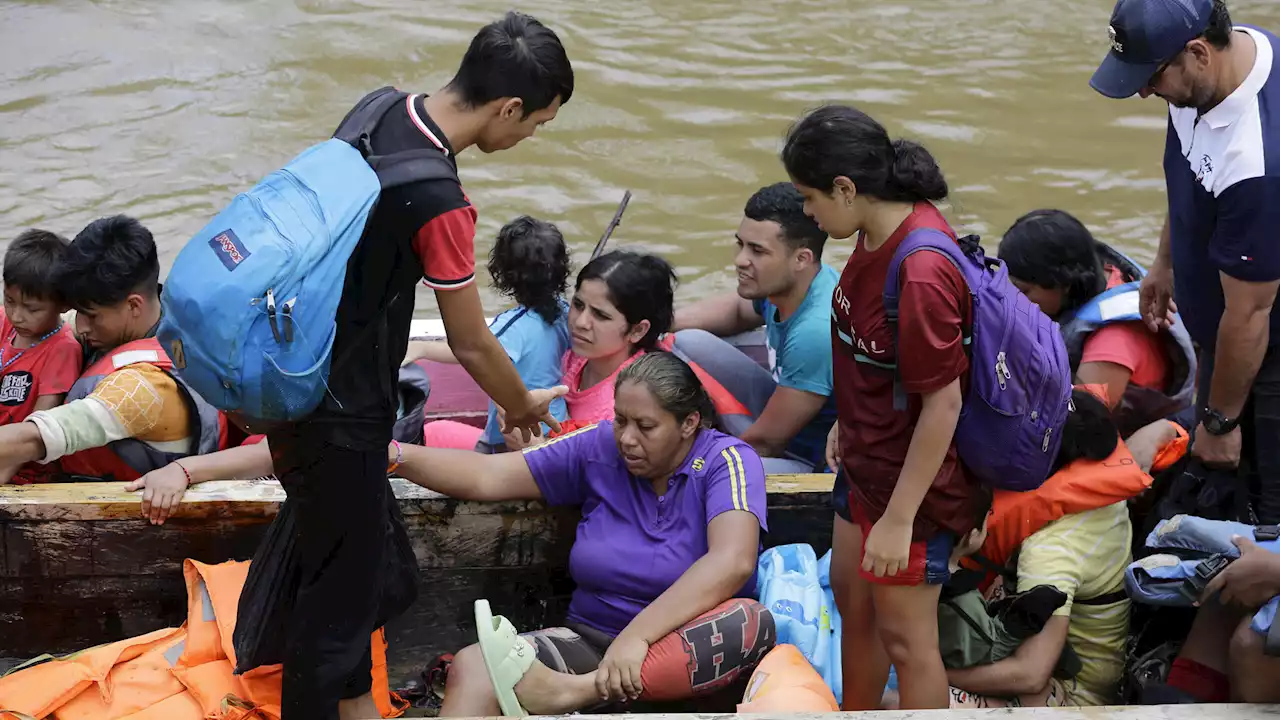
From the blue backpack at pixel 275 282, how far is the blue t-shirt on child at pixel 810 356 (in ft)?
5.63

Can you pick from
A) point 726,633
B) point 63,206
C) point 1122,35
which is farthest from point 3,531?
point 63,206

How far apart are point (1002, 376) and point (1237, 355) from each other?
33.6 inches

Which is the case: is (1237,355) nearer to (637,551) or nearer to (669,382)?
(669,382)

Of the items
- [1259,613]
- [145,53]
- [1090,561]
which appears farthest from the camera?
[145,53]

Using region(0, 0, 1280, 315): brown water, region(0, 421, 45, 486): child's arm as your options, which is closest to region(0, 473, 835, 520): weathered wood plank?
region(0, 421, 45, 486): child's arm

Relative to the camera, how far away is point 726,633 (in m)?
3.05

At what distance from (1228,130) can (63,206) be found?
6591 millimetres

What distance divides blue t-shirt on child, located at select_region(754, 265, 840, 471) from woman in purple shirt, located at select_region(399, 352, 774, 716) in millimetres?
567

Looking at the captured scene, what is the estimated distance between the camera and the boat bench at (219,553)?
3324 millimetres

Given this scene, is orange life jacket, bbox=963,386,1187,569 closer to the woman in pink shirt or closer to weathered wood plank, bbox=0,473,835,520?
the woman in pink shirt

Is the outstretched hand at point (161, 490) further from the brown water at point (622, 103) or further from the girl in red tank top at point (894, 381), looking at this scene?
the brown water at point (622, 103)

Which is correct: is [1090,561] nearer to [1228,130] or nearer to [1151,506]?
[1151,506]

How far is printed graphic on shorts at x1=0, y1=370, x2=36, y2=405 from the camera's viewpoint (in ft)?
11.9

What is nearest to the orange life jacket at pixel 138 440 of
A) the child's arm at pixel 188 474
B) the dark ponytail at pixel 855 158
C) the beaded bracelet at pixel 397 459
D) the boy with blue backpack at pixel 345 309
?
the child's arm at pixel 188 474
